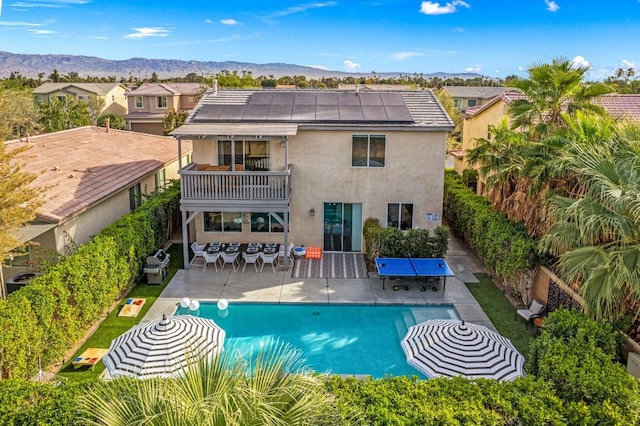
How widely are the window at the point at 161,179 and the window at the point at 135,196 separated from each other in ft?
7.43

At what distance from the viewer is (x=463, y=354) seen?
10766mm

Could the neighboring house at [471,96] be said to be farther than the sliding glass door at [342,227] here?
Yes

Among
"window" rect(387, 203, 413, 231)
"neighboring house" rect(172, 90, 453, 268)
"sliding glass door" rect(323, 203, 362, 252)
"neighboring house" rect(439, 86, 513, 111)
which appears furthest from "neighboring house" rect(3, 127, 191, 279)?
"neighboring house" rect(439, 86, 513, 111)

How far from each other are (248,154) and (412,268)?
28.3 feet

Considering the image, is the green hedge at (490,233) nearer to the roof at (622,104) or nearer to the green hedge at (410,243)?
the green hedge at (410,243)

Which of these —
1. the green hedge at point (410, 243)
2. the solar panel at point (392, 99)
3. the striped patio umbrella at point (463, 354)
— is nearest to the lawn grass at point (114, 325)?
the striped patio umbrella at point (463, 354)

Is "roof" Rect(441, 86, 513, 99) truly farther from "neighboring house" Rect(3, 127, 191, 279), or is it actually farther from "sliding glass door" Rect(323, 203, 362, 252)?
"sliding glass door" Rect(323, 203, 362, 252)

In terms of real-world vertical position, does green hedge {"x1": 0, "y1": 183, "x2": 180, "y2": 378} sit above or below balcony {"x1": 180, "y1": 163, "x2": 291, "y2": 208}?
below

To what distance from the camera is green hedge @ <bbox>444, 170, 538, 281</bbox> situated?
15344 mm

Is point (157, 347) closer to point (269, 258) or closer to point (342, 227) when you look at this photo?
point (269, 258)

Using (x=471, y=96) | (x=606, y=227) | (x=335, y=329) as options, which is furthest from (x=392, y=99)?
(x=471, y=96)

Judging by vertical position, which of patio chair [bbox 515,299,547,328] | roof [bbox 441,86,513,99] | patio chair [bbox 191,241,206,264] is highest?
roof [bbox 441,86,513,99]

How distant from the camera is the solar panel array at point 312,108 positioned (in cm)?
2062

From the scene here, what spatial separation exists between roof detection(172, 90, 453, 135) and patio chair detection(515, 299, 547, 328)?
8.20 m
